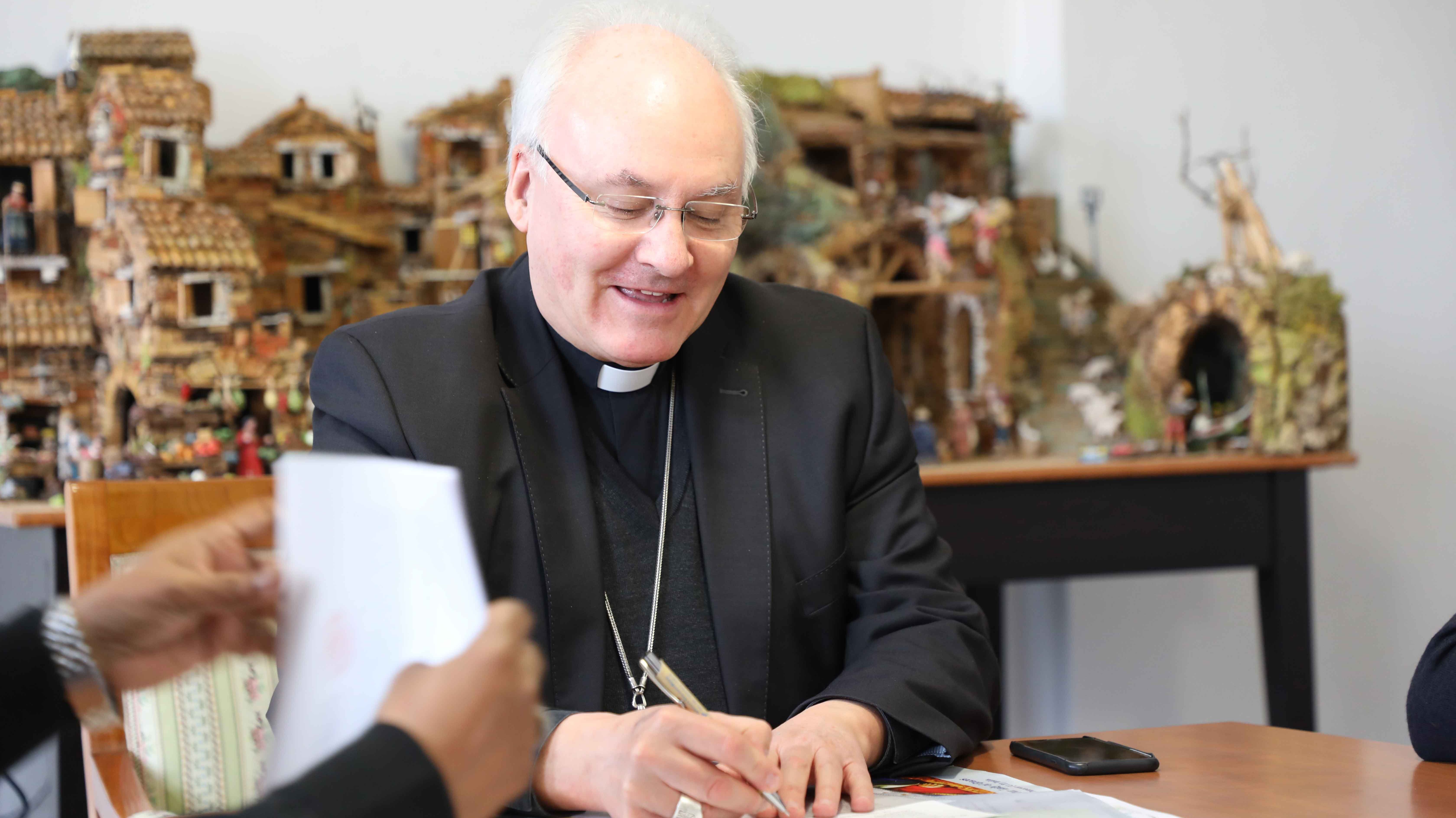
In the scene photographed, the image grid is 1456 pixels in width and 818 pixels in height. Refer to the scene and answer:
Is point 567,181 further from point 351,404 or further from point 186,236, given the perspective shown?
point 186,236

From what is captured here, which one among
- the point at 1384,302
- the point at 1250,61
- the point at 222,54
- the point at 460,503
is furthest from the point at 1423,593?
the point at 460,503

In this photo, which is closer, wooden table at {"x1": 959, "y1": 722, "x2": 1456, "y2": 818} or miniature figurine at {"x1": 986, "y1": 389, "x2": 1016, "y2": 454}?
wooden table at {"x1": 959, "y1": 722, "x2": 1456, "y2": 818}

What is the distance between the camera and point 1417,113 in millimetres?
3393

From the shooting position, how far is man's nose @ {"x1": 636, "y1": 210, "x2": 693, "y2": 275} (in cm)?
130

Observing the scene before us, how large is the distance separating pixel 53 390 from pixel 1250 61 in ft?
9.65

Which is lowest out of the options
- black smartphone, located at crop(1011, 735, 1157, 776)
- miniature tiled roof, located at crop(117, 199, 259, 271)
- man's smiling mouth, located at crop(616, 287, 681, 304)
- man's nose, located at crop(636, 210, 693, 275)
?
black smartphone, located at crop(1011, 735, 1157, 776)

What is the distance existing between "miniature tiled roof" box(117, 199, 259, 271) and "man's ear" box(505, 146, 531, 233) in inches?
42.1

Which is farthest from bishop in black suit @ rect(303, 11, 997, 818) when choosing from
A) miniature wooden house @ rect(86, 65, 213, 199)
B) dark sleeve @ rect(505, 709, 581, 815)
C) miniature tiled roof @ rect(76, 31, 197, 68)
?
miniature tiled roof @ rect(76, 31, 197, 68)

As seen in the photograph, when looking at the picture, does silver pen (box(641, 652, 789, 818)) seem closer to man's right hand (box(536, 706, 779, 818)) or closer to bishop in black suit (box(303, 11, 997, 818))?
man's right hand (box(536, 706, 779, 818))

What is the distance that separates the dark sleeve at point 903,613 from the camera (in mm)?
1205

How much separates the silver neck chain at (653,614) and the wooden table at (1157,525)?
1135mm

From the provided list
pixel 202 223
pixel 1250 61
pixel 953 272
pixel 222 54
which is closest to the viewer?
pixel 202 223

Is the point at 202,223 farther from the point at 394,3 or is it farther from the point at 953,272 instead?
the point at 953,272

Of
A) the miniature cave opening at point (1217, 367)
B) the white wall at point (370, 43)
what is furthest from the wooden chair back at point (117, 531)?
the miniature cave opening at point (1217, 367)
